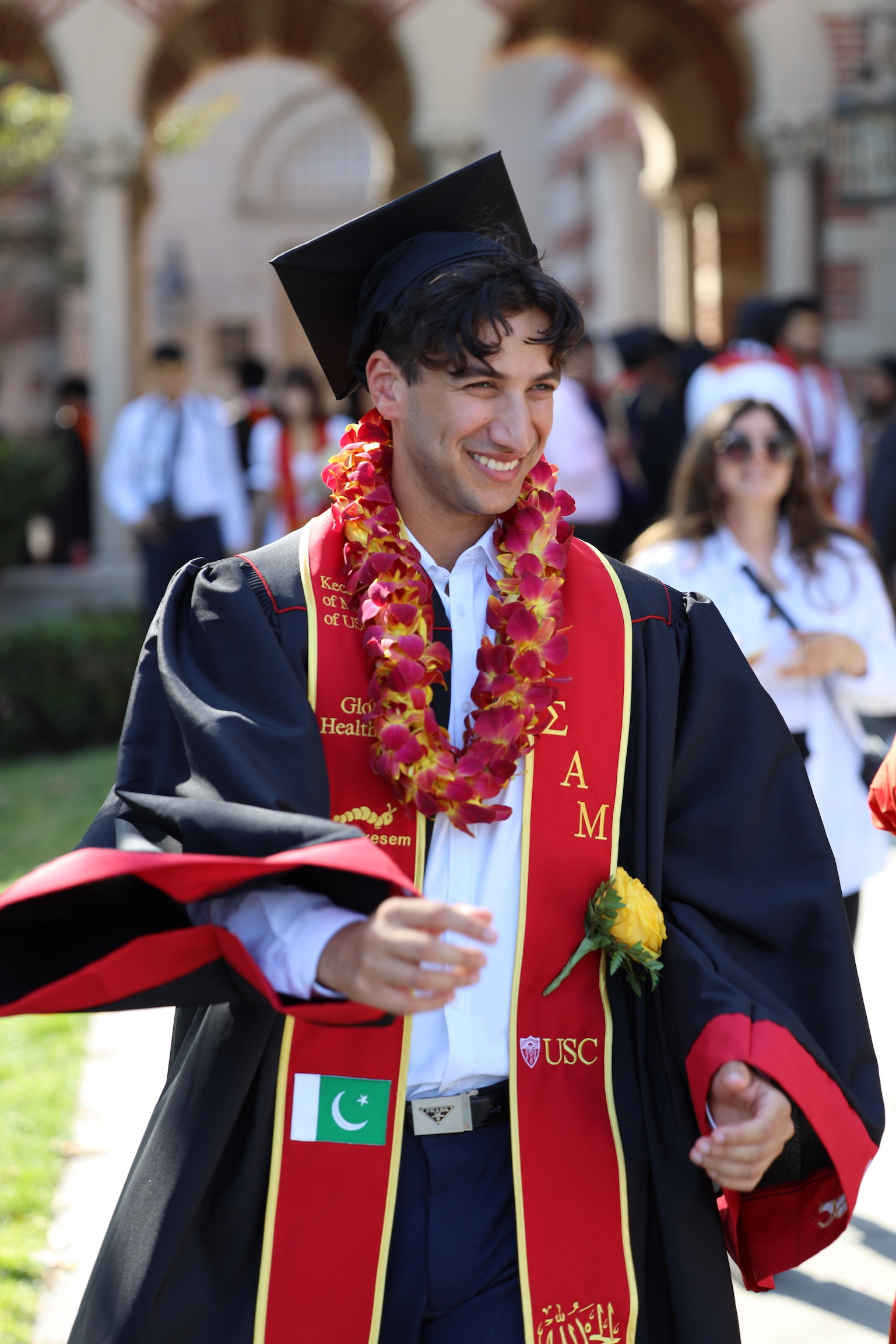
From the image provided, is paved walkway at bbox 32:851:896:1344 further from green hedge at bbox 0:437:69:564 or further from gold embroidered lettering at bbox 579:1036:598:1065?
green hedge at bbox 0:437:69:564

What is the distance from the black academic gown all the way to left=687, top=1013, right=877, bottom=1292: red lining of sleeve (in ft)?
0.10

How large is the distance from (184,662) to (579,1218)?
955 millimetres

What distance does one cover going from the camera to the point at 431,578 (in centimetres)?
235

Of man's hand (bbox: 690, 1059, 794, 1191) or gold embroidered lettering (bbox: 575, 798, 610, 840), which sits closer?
man's hand (bbox: 690, 1059, 794, 1191)

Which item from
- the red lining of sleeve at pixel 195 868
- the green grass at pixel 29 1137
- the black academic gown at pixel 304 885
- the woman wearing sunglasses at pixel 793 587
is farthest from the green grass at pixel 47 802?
the red lining of sleeve at pixel 195 868

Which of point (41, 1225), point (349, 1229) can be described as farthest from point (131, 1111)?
point (349, 1229)

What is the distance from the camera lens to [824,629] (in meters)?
3.97

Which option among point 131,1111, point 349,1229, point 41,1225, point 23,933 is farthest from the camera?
point 131,1111

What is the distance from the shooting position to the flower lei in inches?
83.1

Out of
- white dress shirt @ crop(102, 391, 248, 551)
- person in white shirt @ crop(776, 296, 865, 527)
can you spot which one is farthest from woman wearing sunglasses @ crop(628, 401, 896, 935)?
white dress shirt @ crop(102, 391, 248, 551)

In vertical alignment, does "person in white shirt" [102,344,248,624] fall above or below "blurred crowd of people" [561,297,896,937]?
above

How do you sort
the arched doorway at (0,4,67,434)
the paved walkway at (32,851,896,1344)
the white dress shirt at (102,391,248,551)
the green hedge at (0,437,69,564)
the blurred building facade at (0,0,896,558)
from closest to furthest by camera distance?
the paved walkway at (32,851,896,1344) < the white dress shirt at (102,391,248,551) < the green hedge at (0,437,69,564) < the arched doorway at (0,4,67,434) < the blurred building facade at (0,0,896,558)

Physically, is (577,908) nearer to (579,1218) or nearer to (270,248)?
(579,1218)

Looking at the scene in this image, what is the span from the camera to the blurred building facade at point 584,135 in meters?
11.3
